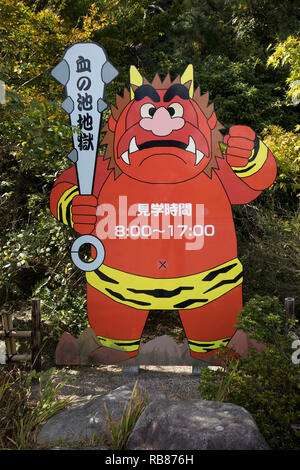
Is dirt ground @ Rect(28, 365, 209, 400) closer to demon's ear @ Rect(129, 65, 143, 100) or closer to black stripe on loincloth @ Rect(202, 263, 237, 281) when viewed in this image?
black stripe on loincloth @ Rect(202, 263, 237, 281)

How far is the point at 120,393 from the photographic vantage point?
3824 millimetres

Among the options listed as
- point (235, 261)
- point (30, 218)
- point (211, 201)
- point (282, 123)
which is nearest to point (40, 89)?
point (30, 218)

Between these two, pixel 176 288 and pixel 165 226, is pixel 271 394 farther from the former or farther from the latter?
pixel 165 226

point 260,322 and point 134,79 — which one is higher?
point 134,79

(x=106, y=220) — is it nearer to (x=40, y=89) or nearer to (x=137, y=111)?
(x=137, y=111)

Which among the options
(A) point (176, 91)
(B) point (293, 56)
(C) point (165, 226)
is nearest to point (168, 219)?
(C) point (165, 226)

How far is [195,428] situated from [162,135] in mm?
3308

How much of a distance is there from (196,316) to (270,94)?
604cm

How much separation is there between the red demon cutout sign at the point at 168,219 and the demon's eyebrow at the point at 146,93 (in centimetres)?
2

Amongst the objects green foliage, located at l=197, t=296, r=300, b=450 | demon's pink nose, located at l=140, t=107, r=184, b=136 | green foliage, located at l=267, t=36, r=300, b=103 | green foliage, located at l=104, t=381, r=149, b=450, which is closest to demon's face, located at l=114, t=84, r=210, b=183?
demon's pink nose, located at l=140, t=107, r=184, b=136

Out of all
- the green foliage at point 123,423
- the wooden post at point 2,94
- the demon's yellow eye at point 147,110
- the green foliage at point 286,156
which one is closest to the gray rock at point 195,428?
the green foliage at point 123,423

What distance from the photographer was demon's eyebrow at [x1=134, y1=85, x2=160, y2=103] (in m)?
4.94

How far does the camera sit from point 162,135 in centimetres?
498

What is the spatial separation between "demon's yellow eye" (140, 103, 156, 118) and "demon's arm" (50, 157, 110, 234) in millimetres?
735
